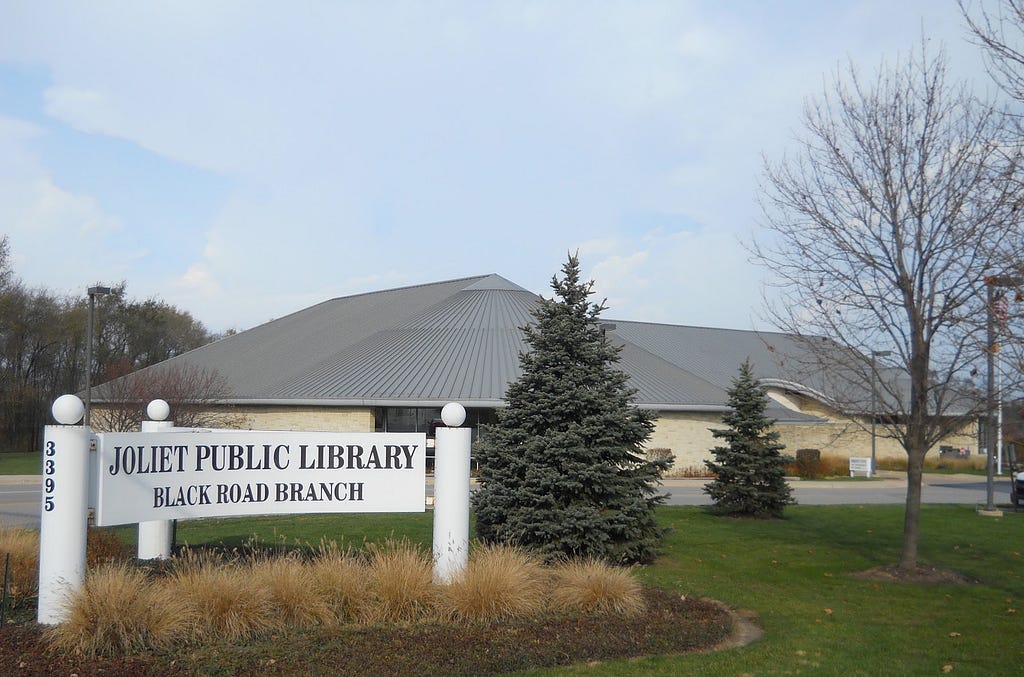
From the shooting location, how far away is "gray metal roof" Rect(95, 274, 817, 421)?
3512 cm

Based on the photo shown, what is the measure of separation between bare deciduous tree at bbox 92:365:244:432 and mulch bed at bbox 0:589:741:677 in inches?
986

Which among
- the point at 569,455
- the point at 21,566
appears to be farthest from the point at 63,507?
the point at 569,455

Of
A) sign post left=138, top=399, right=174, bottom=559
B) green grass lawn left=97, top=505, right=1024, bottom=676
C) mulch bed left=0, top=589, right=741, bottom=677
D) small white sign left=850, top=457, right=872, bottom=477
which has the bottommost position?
small white sign left=850, top=457, right=872, bottom=477

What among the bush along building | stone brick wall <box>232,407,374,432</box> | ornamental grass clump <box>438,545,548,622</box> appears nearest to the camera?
ornamental grass clump <box>438,545,548,622</box>

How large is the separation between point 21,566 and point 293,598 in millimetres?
3019

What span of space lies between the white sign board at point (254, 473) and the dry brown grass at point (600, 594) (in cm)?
177

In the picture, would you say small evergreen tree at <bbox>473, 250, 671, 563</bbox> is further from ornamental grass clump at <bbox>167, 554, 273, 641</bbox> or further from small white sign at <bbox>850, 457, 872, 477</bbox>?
small white sign at <bbox>850, 457, 872, 477</bbox>

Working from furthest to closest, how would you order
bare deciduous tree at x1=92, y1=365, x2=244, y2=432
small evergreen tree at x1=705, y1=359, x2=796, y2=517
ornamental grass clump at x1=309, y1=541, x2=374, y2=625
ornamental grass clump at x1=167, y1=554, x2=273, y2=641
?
bare deciduous tree at x1=92, y1=365, x2=244, y2=432 → small evergreen tree at x1=705, y1=359, x2=796, y2=517 → ornamental grass clump at x1=309, y1=541, x2=374, y2=625 → ornamental grass clump at x1=167, y1=554, x2=273, y2=641

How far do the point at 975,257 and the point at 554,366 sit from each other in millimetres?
5477

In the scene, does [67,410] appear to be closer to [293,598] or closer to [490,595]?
[293,598]

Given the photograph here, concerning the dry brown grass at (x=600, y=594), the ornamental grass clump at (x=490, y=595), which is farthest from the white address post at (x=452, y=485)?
the dry brown grass at (x=600, y=594)

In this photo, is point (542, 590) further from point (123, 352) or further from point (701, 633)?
point (123, 352)

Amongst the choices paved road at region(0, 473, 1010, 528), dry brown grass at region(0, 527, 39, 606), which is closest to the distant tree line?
paved road at region(0, 473, 1010, 528)

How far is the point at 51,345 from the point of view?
5844 cm
